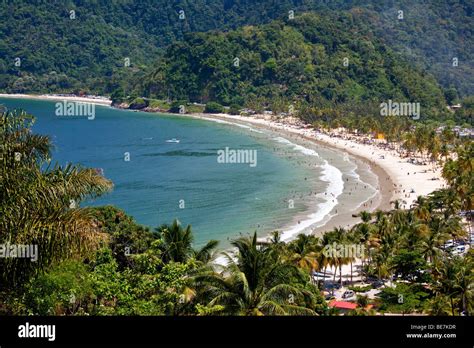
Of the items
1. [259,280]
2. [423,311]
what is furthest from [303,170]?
[259,280]

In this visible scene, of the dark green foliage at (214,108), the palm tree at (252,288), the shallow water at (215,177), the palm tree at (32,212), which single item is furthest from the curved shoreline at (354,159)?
the palm tree at (32,212)

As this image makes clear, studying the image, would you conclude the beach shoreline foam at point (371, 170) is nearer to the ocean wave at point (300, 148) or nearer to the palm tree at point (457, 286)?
the ocean wave at point (300, 148)

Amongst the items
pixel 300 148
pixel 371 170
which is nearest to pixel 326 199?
pixel 371 170

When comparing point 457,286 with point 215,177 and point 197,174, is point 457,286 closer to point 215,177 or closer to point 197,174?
point 215,177

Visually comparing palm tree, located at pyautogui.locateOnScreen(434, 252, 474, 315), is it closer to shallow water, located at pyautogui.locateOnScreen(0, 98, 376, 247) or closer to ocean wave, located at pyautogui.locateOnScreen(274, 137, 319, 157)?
shallow water, located at pyautogui.locateOnScreen(0, 98, 376, 247)
